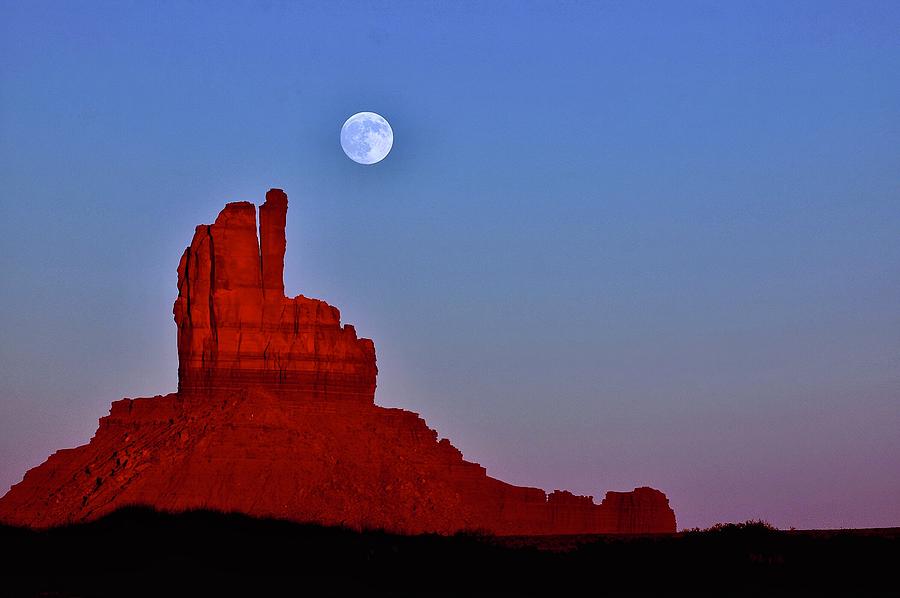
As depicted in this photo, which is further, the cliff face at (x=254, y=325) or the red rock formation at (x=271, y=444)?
the cliff face at (x=254, y=325)

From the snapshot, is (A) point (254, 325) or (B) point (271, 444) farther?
(A) point (254, 325)

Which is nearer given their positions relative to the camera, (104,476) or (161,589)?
(161,589)

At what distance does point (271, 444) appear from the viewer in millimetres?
115750

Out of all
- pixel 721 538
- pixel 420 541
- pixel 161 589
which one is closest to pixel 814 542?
pixel 721 538

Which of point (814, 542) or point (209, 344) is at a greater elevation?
point (209, 344)

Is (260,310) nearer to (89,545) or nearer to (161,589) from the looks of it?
(89,545)

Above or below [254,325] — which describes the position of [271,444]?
below

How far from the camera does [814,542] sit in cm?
5759

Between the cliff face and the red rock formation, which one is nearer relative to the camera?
the red rock formation

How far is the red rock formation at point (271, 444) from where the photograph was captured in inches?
4382

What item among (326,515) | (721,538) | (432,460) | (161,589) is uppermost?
(432,460)

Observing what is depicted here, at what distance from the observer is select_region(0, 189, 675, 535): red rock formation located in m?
111

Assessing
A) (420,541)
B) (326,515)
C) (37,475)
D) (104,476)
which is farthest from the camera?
(37,475)

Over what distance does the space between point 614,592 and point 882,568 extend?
28.4 ft
